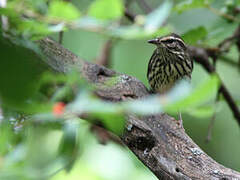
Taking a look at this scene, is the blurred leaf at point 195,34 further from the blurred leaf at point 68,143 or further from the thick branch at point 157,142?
the blurred leaf at point 68,143

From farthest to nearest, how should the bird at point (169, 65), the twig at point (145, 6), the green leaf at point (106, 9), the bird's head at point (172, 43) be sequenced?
the twig at point (145, 6) → the bird at point (169, 65) → the bird's head at point (172, 43) → the green leaf at point (106, 9)

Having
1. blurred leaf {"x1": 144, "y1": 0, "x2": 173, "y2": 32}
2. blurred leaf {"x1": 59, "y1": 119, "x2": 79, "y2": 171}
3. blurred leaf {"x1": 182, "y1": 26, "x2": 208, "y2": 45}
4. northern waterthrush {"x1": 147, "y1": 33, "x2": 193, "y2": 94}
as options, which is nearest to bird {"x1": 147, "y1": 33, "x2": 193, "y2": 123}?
northern waterthrush {"x1": 147, "y1": 33, "x2": 193, "y2": 94}

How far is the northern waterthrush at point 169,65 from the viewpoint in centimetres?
429

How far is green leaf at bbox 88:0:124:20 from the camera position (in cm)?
101

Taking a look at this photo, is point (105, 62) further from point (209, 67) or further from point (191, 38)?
point (191, 38)

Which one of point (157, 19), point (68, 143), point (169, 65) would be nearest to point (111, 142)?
point (169, 65)

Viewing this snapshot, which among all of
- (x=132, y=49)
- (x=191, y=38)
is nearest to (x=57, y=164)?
(x=191, y=38)

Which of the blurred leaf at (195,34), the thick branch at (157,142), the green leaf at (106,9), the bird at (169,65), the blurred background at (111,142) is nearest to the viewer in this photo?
the green leaf at (106,9)

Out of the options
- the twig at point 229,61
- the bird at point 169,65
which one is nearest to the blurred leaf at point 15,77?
the bird at point 169,65

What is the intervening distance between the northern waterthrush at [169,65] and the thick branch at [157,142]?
122cm

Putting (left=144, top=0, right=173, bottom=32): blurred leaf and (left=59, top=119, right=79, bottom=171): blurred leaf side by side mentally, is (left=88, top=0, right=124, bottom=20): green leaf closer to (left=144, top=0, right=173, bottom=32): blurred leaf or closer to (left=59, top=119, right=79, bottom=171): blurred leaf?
→ (left=144, top=0, right=173, bottom=32): blurred leaf

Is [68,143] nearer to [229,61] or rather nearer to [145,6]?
[145,6]

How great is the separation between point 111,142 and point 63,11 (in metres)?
3.35

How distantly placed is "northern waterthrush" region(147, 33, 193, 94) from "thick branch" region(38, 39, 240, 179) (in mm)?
1218
